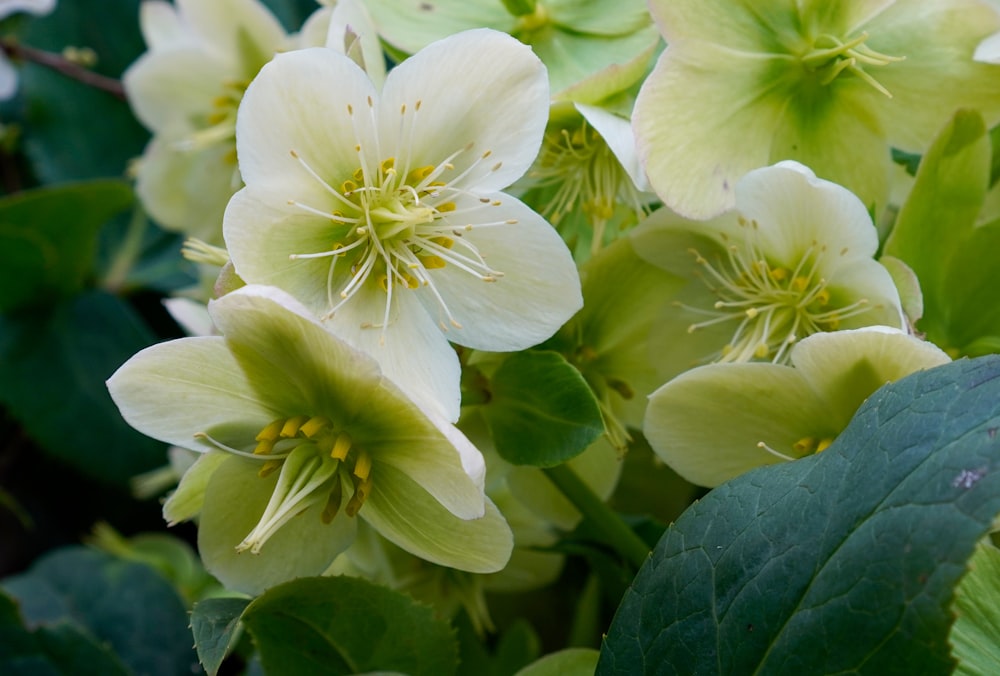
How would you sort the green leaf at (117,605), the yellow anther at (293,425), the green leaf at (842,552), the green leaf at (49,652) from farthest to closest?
the green leaf at (117,605) → the green leaf at (49,652) → the yellow anther at (293,425) → the green leaf at (842,552)

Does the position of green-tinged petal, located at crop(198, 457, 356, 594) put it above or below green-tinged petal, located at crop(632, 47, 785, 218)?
below

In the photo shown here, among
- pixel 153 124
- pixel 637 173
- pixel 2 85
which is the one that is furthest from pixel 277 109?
pixel 2 85

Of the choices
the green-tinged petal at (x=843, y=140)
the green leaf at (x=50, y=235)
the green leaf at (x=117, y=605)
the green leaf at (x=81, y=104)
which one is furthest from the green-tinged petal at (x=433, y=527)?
the green leaf at (x=81, y=104)

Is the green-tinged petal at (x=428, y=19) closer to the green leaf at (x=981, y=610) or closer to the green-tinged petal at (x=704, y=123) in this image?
the green-tinged petal at (x=704, y=123)

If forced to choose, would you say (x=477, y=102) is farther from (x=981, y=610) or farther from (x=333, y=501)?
(x=981, y=610)

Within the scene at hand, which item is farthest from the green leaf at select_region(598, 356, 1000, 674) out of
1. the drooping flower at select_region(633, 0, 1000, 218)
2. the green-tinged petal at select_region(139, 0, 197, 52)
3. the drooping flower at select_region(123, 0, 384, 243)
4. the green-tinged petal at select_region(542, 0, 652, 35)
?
the green-tinged petal at select_region(139, 0, 197, 52)

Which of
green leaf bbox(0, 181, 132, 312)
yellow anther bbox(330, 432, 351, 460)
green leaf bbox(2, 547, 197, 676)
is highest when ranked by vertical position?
yellow anther bbox(330, 432, 351, 460)

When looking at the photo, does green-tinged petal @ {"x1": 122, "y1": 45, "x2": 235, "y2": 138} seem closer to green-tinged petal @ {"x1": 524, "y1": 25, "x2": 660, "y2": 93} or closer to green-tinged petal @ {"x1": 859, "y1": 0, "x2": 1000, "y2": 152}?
green-tinged petal @ {"x1": 524, "y1": 25, "x2": 660, "y2": 93}
